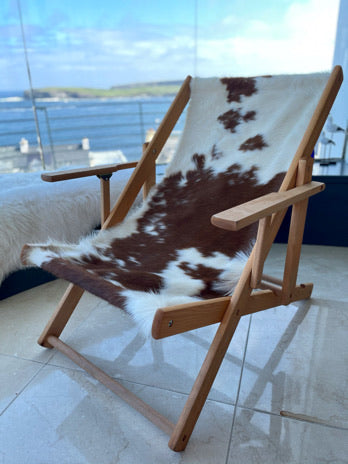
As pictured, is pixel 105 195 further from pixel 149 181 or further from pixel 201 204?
pixel 201 204

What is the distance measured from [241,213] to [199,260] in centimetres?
39

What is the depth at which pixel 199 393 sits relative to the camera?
2.76 ft

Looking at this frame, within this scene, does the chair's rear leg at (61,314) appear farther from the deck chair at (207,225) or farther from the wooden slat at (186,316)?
the wooden slat at (186,316)

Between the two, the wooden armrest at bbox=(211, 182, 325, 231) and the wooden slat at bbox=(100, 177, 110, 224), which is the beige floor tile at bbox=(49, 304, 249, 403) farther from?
the wooden armrest at bbox=(211, 182, 325, 231)

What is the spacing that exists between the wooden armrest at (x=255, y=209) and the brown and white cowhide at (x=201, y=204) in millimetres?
220

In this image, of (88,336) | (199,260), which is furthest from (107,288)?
(88,336)

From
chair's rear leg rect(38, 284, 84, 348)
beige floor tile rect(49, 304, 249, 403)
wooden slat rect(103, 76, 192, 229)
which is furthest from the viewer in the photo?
wooden slat rect(103, 76, 192, 229)

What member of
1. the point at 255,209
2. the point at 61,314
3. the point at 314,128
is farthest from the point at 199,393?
the point at 314,128

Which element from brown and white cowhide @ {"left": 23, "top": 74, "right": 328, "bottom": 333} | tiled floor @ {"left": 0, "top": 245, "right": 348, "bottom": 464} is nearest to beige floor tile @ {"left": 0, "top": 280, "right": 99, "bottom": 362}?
tiled floor @ {"left": 0, "top": 245, "right": 348, "bottom": 464}

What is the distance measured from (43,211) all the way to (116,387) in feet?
2.78

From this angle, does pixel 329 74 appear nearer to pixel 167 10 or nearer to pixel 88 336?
pixel 88 336

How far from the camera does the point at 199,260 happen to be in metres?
1.10

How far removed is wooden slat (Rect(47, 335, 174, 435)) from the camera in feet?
2.87

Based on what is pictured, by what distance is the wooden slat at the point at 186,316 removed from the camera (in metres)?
0.71
